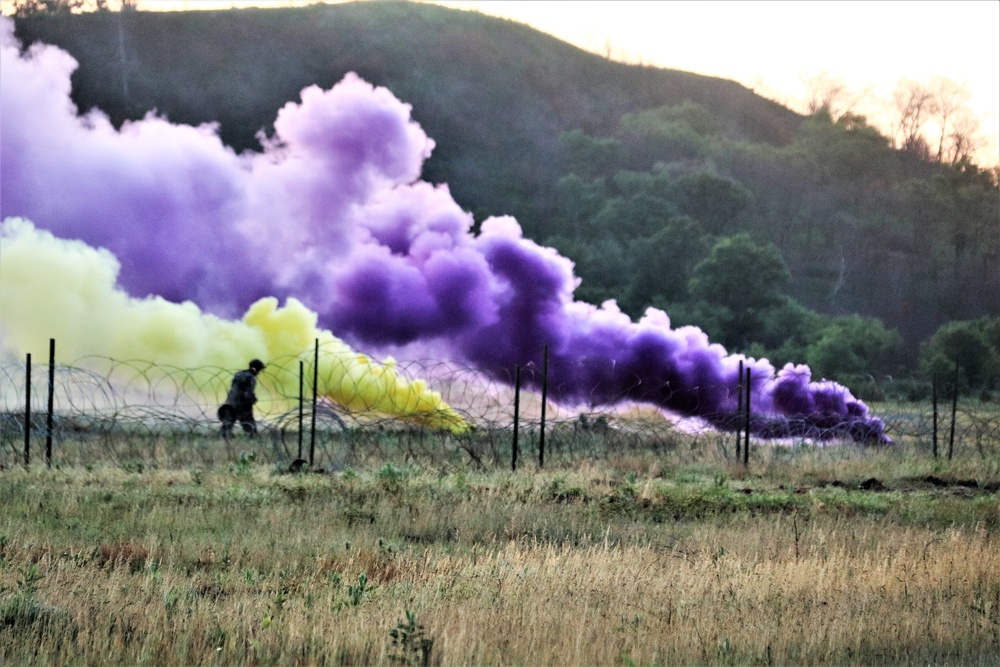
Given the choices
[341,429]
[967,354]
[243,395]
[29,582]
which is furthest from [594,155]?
[29,582]

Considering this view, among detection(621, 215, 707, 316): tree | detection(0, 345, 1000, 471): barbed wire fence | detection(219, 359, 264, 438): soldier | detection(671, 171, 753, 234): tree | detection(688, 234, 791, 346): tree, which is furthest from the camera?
detection(671, 171, 753, 234): tree

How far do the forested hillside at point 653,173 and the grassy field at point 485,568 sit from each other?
37296mm

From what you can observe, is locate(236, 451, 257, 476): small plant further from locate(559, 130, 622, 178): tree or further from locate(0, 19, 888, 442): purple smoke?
Answer: locate(559, 130, 622, 178): tree

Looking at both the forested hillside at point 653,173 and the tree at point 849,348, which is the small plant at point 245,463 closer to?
the tree at point 849,348

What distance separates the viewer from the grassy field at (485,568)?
8.53 meters

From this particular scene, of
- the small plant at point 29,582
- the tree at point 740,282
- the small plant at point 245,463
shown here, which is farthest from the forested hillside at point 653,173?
the small plant at point 29,582

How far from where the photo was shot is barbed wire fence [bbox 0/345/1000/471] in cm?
1966

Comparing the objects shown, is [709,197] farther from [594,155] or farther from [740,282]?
[740,282]

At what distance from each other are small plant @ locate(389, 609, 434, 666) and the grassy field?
23 millimetres

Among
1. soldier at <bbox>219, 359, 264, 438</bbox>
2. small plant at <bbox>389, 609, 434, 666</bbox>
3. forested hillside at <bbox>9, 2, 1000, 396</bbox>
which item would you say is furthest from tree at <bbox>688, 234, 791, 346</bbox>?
small plant at <bbox>389, 609, 434, 666</bbox>

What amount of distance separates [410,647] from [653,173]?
71.0 meters

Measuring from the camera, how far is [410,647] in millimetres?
8180

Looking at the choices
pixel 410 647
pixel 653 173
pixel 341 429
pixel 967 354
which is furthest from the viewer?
pixel 653 173

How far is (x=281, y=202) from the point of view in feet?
116
